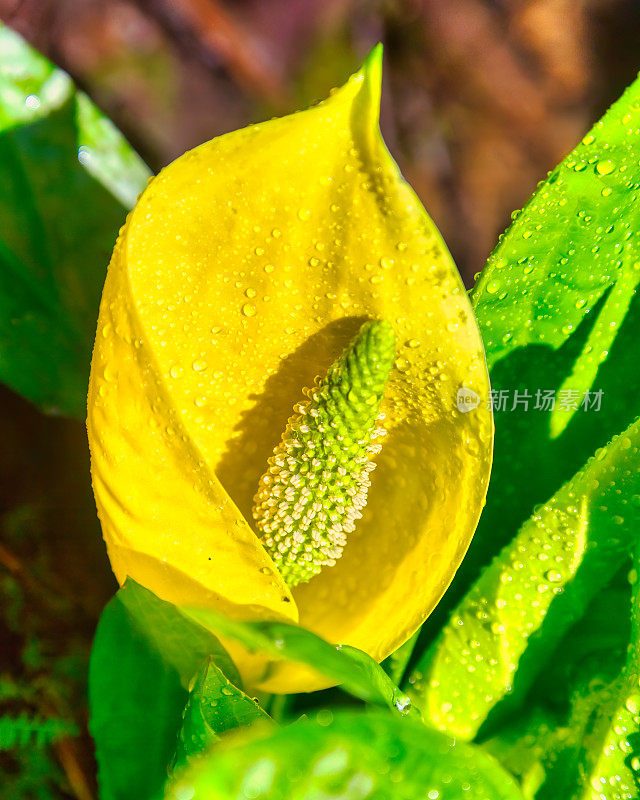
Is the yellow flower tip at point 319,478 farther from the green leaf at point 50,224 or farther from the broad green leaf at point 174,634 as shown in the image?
the green leaf at point 50,224

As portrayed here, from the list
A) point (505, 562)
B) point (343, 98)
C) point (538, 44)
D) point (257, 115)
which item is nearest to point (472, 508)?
point (505, 562)

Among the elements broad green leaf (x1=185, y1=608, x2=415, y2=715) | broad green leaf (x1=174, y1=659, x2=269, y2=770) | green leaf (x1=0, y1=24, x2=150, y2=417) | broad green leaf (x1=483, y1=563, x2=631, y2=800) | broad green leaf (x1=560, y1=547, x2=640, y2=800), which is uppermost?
green leaf (x1=0, y1=24, x2=150, y2=417)

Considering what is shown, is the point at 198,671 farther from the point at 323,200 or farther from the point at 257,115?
the point at 257,115

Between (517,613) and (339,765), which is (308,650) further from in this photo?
(517,613)

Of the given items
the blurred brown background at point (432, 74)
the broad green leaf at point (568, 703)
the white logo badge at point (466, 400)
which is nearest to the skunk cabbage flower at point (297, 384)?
the white logo badge at point (466, 400)

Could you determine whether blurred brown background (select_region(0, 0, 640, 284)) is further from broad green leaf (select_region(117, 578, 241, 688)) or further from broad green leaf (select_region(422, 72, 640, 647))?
broad green leaf (select_region(117, 578, 241, 688))

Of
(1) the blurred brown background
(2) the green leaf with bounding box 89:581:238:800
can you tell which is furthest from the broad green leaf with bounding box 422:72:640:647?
(1) the blurred brown background

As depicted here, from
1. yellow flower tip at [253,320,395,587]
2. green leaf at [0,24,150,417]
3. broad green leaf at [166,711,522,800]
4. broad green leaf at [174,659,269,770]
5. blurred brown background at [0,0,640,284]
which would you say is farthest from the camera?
blurred brown background at [0,0,640,284]
